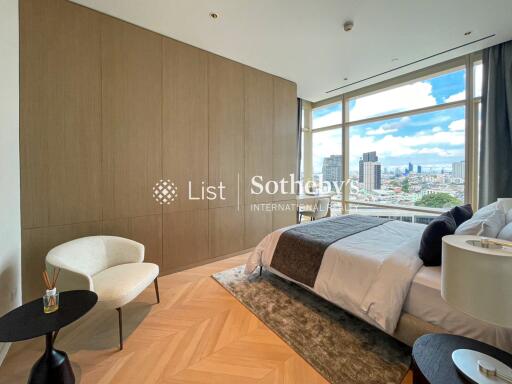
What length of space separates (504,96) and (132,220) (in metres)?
4.81

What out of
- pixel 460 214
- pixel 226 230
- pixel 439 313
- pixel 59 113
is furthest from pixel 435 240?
pixel 59 113

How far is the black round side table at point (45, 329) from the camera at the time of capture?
1.10 meters

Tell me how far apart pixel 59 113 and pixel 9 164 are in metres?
0.65

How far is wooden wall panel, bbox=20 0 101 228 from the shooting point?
76.7 inches

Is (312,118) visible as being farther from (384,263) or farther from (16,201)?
(16,201)

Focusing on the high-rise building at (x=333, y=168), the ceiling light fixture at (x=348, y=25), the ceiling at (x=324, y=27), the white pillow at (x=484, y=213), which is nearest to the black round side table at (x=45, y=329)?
the ceiling at (x=324, y=27)

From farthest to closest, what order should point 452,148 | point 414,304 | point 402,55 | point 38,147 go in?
point 452,148 < point 402,55 < point 38,147 < point 414,304

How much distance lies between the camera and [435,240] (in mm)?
1548

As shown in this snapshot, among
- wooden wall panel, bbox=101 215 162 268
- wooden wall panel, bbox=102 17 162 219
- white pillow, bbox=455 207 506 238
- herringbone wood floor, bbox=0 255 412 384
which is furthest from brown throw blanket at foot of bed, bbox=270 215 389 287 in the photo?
wooden wall panel, bbox=102 17 162 219

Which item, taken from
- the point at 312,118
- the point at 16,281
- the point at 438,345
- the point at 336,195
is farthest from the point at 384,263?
the point at 312,118

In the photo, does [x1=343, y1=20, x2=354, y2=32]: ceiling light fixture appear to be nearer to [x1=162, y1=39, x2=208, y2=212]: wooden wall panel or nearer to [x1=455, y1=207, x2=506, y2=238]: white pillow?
[x1=162, y1=39, x2=208, y2=212]: wooden wall panel

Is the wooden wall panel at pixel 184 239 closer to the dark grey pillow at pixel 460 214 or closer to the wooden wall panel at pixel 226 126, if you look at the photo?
the wooden wall panel at pixel 226 126

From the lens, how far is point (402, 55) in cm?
310

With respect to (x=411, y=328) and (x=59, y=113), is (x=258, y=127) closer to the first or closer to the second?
(x=59, y=113)
